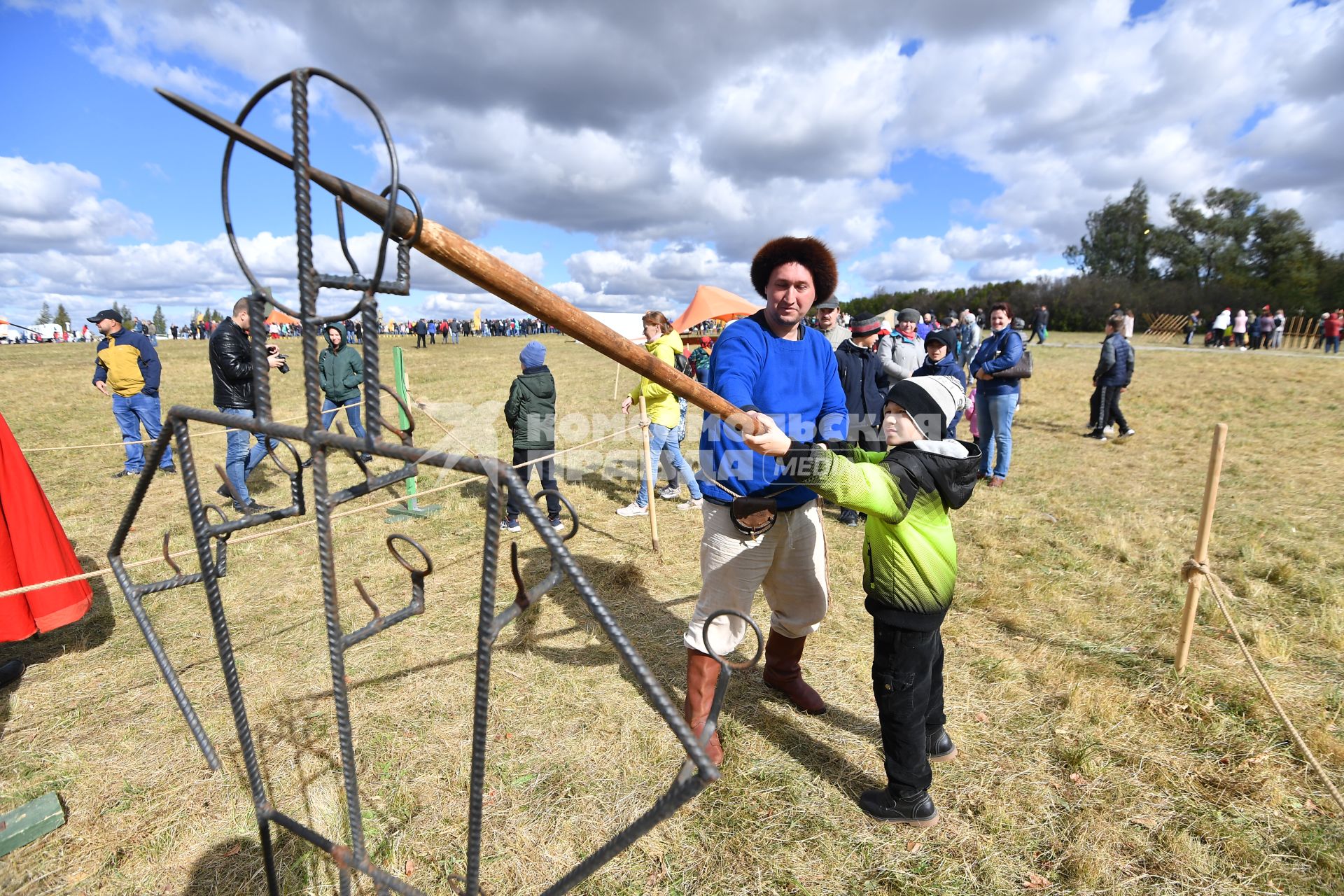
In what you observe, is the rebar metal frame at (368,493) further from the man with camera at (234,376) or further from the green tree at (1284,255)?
the green tree at (1284,255)

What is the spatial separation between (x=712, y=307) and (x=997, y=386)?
9.42 metres

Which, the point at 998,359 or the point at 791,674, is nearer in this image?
the point at 791,674

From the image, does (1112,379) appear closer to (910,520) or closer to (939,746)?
(939,746)

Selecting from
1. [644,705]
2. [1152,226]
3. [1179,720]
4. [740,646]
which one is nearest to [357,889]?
[644,705]

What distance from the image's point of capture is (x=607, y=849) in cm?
116

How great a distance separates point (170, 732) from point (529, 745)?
185 centimetres

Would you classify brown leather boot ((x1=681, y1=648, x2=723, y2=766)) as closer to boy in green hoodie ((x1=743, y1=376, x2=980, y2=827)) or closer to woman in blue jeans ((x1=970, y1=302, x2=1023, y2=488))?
boy in green hoodie ((x1=743, y1=376, x2=980, y2=827))

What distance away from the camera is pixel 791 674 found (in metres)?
3.15

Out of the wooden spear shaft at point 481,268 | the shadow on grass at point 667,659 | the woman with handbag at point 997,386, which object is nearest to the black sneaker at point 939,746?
the shadow on grass at point 667,659

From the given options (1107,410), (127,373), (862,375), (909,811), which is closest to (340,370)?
(127,373)

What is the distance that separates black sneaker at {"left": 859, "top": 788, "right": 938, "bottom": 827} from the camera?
7.88 ft

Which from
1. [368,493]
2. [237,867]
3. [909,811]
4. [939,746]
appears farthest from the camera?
[939,746]

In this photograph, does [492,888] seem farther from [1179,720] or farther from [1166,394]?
[1166,394]

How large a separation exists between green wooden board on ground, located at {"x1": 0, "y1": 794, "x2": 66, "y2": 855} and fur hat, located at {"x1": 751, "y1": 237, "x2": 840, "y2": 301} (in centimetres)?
365
